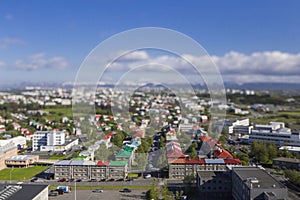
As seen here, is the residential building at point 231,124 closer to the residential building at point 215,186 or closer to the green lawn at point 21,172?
the residential building at point 215,186

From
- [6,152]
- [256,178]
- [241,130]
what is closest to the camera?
[256,178]

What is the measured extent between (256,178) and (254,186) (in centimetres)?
30

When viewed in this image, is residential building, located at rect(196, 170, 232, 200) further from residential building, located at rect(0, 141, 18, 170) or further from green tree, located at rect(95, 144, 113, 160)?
residential building, located at rect(0, 141, 18, 170)

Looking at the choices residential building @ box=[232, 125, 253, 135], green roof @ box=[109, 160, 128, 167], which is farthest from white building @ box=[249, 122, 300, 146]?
green roof @ box=[109, 160, 128, 167]

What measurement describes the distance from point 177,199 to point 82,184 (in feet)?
5.19

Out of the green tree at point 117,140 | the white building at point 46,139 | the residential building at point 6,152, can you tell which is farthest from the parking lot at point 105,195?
the white building at point 46,139

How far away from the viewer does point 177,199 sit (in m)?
3.60

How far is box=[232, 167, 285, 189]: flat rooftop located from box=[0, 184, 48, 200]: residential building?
2.18 m

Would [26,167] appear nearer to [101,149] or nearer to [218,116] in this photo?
[101,149]

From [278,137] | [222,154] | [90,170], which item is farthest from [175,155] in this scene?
[278,137]

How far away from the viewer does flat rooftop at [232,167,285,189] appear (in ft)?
10.1

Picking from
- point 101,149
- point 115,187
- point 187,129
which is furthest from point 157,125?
point 115,187

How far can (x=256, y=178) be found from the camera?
332 centimetres

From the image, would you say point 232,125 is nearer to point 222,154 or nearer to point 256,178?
point 222,154
